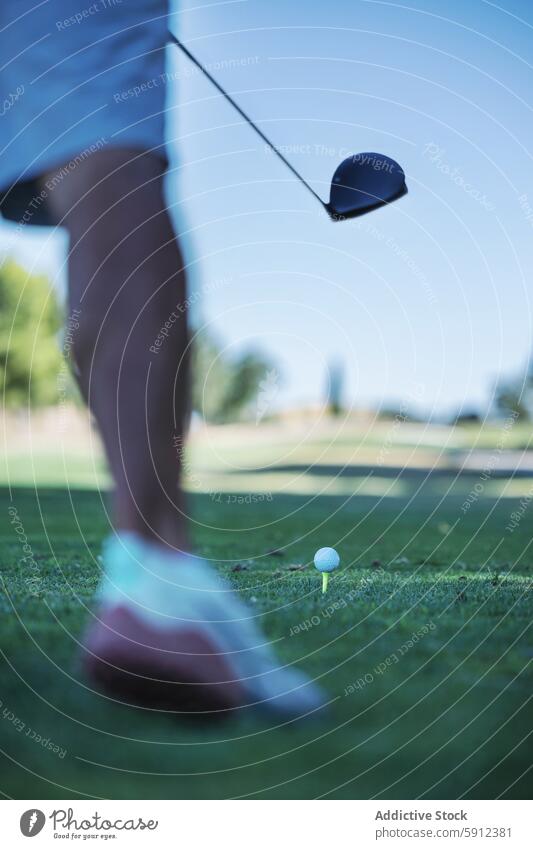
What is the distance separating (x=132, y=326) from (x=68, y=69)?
53 centimetres

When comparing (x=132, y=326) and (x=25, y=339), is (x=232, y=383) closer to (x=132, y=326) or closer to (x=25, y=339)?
(x=25, y=339)

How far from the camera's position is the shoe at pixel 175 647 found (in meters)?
1.39

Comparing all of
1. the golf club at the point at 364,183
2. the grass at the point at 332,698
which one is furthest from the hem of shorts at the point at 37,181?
the grass at the point at 332,698

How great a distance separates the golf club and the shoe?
1.06m

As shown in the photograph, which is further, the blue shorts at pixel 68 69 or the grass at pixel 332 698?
the blue shorts at pixel 68 69

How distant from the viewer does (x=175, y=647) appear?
4.58 feet

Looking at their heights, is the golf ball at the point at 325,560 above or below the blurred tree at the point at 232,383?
below

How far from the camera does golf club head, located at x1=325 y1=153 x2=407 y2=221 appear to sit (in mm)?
2148

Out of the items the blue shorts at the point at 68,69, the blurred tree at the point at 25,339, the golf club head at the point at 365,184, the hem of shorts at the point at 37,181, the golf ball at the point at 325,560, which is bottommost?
the golf ball at the point at 325,560

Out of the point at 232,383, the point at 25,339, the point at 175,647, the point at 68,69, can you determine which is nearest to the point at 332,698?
the point at 175,647

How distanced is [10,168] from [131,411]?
575mm

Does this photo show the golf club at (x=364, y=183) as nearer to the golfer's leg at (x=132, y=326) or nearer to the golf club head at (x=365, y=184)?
the golf club head at (x=365, y=184)

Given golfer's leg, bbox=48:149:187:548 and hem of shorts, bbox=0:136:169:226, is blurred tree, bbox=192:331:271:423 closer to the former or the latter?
hem of shorts, bbox=0:136:169:226

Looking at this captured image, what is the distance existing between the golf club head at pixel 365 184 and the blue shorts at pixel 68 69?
1.94 feet
